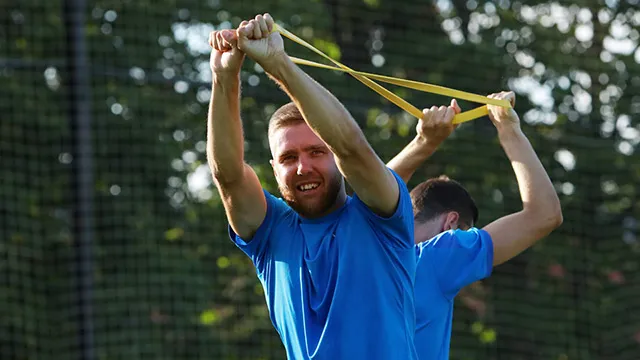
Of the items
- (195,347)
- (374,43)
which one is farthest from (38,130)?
(374,43)

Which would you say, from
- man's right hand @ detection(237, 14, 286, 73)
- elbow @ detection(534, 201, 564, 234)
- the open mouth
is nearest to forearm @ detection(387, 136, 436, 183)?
elbow @ detection(534, 201, 564, 234)

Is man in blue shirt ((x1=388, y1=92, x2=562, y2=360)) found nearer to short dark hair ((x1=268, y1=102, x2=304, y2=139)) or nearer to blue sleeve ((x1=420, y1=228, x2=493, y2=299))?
blue sleeve ((x1=420, y1=228, x2=493, y2=299))

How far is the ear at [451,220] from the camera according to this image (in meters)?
4.15

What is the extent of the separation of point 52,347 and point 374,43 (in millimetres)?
3381

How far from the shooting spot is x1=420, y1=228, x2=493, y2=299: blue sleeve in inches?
149

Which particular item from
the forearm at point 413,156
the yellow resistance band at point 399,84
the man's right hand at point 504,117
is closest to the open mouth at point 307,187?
the yellow resistance band at point 399,84

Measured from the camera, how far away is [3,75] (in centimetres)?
788

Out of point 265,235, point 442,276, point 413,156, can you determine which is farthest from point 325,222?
point 413,156

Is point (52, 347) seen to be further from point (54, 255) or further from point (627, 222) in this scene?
point (627, 222)

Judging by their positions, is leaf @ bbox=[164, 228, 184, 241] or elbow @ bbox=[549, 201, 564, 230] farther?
leaf @ bbox=[164, 228, 184, 241]

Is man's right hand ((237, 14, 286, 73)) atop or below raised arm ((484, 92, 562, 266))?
atop

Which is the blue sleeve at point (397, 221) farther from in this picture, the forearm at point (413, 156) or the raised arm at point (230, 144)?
the forearm at point (413, 156)

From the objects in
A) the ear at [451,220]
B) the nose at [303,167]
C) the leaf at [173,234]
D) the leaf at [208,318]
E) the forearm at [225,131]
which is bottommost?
the leaf at [208,318]

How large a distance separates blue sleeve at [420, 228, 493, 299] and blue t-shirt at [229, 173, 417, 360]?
63 centimetres
